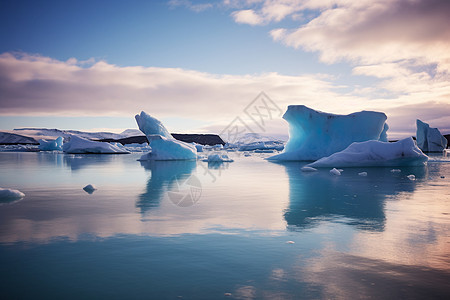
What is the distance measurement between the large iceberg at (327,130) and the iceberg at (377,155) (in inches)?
176

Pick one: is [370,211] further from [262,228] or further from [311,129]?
[311,129]

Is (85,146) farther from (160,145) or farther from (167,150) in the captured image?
(167,150)

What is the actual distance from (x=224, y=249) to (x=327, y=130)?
17137mm

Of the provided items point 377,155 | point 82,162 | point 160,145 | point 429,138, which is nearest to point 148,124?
point 160,145

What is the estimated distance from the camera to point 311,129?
765 inches

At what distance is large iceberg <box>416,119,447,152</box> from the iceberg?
28.4 m

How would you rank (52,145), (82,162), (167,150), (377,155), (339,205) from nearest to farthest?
1. (339,205)
2. (377,155)
3. (82,162)
4. (167,150)
5. (52,145)

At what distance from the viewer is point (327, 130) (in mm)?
19109

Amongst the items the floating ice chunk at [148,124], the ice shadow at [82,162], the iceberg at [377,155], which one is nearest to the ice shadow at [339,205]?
the iceberg at [377,155]

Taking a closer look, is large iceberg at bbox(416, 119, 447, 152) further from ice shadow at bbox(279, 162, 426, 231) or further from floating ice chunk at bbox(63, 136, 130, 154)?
ice shadow at bbox(279, 162, 426, 231)

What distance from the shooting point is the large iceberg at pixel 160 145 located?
2131 cm

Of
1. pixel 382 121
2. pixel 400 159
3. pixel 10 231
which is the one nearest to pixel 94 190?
pixel 10 231

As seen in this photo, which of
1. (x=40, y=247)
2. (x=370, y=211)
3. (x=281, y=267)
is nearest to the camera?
(x=281, y=267)

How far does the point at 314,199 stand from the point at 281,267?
3.78 metres
